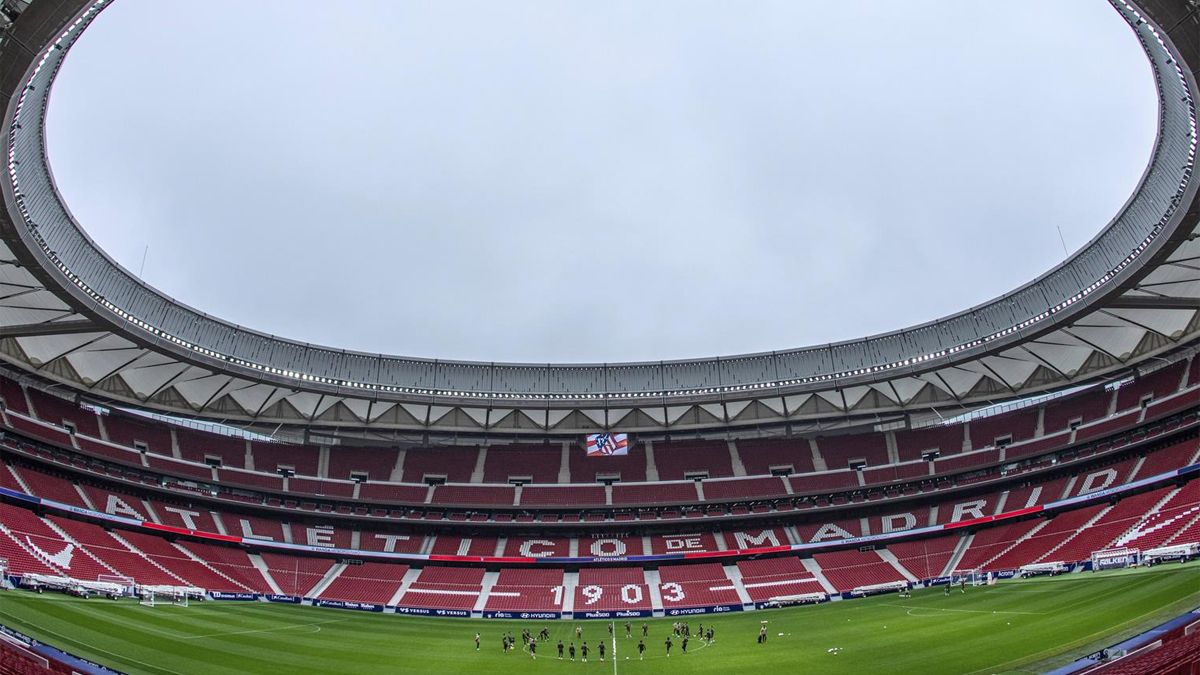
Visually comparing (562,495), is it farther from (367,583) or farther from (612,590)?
(367,583)

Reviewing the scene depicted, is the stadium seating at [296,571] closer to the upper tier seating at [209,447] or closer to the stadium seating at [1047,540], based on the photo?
the upper tier seating at [209,447]

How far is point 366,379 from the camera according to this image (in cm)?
5962

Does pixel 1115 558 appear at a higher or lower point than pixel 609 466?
lower

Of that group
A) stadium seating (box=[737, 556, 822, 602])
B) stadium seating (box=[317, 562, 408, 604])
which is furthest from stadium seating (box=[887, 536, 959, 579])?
stadium seating (box=[317, 562, 408, 604])

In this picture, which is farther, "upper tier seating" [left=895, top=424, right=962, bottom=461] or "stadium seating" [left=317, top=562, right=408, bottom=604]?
"upper tier seating" [left=895, top=424, right=962, bottom=461]

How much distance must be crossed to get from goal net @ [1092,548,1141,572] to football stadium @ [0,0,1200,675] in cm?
21

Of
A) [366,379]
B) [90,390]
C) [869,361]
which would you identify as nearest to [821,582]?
[869,361]

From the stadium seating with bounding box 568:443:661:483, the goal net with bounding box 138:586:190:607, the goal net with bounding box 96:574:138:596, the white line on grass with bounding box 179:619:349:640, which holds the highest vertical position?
the stadium seating with bounding box 568:443:661:483

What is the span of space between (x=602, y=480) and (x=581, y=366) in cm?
1114

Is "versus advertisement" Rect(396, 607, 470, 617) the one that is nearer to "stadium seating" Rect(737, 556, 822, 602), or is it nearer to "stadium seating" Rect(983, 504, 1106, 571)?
"stadium seating" Rect(737, 556, 822, 602)

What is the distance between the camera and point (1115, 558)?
3981 centimetres

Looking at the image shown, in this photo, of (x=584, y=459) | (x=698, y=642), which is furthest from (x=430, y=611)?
(x=584, y=459)

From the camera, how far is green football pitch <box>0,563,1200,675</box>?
Answer: 86.6 feet

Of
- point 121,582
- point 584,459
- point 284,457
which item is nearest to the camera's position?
point 121,582
